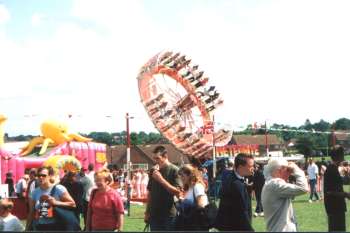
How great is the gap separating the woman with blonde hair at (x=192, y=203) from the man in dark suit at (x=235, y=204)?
2.24 ft

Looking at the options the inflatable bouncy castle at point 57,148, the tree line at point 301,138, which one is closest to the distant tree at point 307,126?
the tree line at point 301,138

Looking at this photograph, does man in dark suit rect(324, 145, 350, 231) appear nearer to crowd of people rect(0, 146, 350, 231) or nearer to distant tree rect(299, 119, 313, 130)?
crowd of people rect(0, 146, 350, 231)

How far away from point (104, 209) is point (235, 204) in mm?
1942

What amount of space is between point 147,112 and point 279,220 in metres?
21.7

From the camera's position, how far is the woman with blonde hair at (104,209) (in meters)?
7.90

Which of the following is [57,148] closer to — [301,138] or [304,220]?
[304,220]

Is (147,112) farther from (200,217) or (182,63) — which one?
(200,217)

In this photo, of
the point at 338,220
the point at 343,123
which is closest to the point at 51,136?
the point at 338,220

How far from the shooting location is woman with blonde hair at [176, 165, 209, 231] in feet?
24.5

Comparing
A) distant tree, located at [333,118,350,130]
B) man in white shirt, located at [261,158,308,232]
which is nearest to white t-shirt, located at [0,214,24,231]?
man in white shirt, located at [261,158,308,232]

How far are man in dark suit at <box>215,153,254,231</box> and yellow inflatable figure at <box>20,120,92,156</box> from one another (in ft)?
83.5

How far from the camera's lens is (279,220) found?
6719 mm

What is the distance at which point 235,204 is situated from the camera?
6.71m

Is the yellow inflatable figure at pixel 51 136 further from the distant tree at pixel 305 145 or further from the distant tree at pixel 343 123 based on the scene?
the distant tree at pixel 343 123
